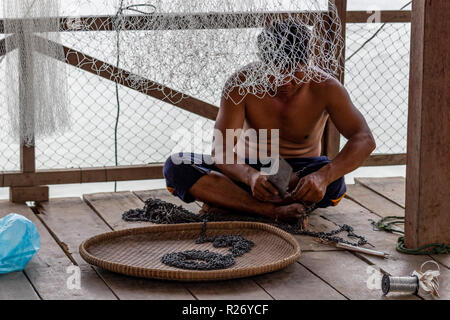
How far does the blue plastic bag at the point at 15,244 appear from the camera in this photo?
2.53 m

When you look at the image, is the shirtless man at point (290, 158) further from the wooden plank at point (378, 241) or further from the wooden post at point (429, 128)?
the wooden post at point (429, 128)

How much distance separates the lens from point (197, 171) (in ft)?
10.7

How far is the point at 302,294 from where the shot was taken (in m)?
2.43

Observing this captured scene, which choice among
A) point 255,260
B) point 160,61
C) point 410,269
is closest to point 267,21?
point 160,61

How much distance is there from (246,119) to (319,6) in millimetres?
872

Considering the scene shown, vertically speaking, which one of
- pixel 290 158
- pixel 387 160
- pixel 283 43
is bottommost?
pixel 387 160

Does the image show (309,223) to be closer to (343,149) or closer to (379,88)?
(343,149)

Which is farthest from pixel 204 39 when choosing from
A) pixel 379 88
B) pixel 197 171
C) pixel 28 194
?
pixel 379 88

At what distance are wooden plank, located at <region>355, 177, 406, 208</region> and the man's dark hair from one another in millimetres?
1353

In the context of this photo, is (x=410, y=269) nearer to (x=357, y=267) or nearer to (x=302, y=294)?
(x=357, y=267)

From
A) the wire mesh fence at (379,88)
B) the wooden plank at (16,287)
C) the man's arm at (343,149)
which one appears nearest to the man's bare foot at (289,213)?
the man's arm at (343,149)

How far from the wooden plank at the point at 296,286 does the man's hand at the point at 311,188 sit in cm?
42

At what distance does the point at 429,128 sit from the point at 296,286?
Answer: 82cm

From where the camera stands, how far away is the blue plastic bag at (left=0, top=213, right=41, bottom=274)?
2.53m
